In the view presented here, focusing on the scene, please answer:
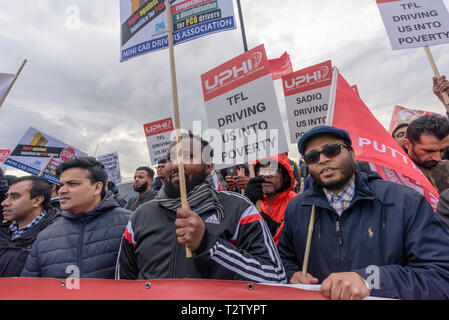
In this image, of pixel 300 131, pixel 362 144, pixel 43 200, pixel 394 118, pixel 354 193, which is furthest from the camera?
pixel 394 118

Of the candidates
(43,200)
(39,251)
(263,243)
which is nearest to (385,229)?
(263,243)

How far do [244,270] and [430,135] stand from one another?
2.43m

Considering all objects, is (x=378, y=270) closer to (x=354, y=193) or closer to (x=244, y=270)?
(x=354, y=193)

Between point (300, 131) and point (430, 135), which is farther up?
point (300, 131)

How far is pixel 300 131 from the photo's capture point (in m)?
3.73

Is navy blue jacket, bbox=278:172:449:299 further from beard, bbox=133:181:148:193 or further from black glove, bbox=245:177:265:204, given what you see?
beard, bbox=133:181:148:193

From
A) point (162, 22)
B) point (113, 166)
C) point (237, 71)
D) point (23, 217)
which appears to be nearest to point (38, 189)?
point (23, 217)

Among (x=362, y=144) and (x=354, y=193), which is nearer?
(x=354, y=193)

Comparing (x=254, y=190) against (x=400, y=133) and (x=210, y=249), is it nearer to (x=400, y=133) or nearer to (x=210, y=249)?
(x=210, y=249)

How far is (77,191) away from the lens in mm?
2406

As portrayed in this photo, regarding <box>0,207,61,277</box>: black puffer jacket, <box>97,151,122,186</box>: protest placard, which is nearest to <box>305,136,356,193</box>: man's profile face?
<box>0,207,61,277</box>: black puffer jacket

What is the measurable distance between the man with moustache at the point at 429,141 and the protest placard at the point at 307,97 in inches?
42.2

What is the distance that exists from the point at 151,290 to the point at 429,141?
288 cm

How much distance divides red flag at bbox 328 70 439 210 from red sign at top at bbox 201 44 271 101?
687 millimetres
